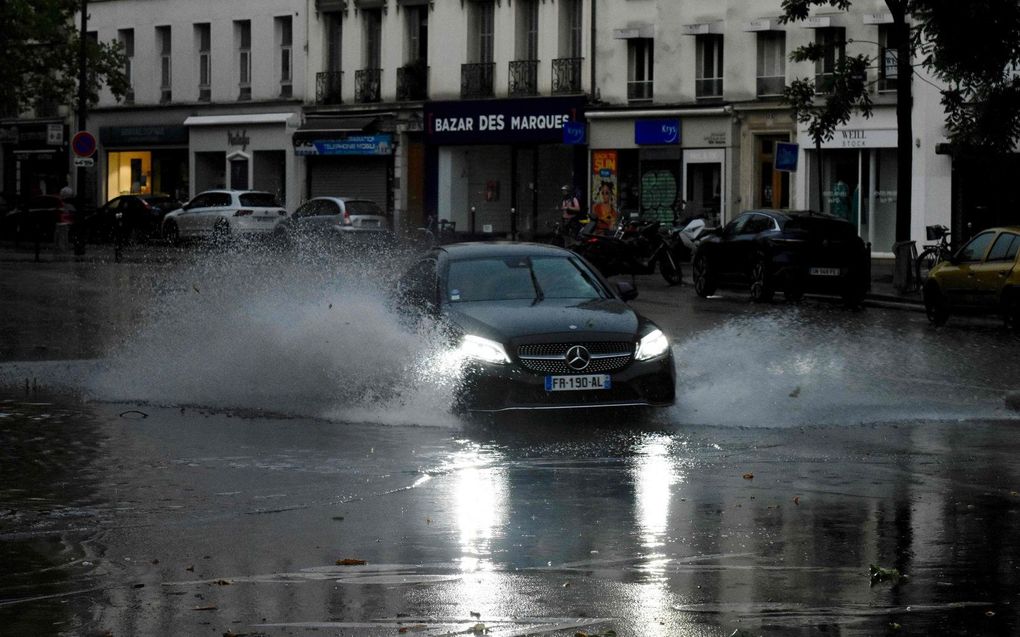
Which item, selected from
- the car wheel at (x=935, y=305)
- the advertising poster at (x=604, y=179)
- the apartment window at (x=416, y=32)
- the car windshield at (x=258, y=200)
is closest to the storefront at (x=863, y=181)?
the advertising poster at (x=604, y=179)

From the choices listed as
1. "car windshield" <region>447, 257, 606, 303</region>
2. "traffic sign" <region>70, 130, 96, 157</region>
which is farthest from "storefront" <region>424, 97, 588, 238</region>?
"car windshield" <region>447, 257, 606, 303</region>

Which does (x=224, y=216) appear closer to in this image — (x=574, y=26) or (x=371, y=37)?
(x=371, y=37)

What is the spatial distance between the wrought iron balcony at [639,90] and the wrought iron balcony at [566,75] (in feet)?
5.78

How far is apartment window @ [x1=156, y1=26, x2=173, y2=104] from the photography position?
6506 centimetres

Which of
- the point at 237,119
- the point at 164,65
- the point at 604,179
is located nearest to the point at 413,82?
the point at 237,119

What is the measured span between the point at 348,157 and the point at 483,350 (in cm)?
4640

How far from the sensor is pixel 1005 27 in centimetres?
3080

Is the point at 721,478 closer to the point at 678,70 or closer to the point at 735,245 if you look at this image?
the point at 735,245

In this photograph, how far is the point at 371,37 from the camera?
5825cm

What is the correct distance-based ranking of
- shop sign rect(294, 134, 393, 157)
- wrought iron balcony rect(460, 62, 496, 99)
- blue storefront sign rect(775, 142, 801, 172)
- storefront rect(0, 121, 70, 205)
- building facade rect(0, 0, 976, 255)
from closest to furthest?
1. blue storefront sign rect(775, 142, 801, 172)
2. building facade rect(0, 0, 976, 255)
3. wrought iron balcony rect(460, 62, 496, 99)
4. shop sign rect(294, 134, 393, 157)
5. storefront rect(0, 121, 70, 205)

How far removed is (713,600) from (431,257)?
27.2ft

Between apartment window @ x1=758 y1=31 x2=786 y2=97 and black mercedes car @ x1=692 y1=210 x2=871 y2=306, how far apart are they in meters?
16.8

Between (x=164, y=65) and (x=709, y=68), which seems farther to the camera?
(x=164, y=65)

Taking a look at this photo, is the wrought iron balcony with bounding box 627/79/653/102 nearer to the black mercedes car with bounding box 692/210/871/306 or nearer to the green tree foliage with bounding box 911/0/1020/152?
the green tree foliage with bounding box 911/0/1020/152
